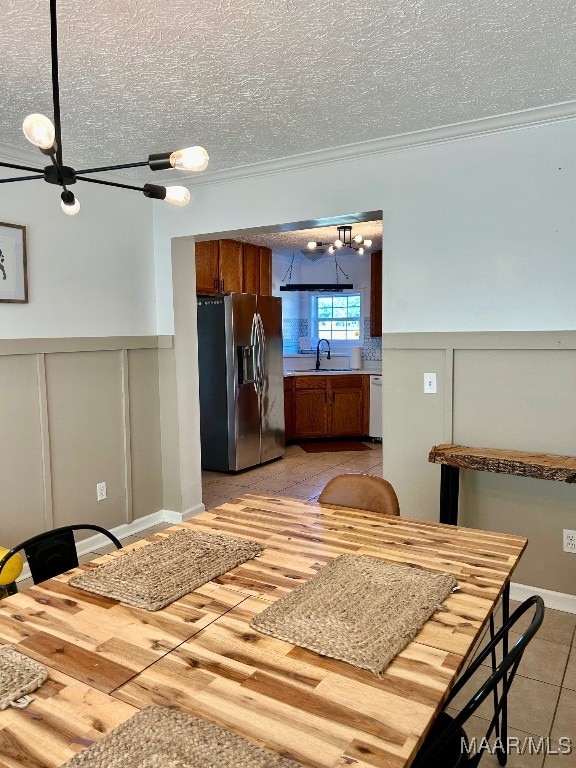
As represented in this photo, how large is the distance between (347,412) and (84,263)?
403 centimetres

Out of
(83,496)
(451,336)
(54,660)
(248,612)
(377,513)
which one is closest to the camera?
(54,660)

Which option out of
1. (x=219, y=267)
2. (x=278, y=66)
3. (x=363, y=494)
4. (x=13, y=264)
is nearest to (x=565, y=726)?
(x=363, y=494)

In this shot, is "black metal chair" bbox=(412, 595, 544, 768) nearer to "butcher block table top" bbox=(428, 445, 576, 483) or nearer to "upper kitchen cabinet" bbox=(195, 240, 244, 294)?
"butcher block table top" bbox=(428, 445, 576, 483)

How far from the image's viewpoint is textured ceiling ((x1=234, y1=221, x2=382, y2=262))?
550 cm

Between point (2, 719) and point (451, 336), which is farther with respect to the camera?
point (451, 336)

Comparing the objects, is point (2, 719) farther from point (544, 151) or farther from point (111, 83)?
point (544, 151)

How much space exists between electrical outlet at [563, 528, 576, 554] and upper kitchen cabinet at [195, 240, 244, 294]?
384cm

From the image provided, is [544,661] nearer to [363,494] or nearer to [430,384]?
[363,494]

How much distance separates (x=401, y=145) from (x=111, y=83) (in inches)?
58.9

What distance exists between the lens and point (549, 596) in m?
2.84

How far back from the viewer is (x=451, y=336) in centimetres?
299

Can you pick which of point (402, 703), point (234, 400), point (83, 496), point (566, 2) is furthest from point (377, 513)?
point (234, 400)

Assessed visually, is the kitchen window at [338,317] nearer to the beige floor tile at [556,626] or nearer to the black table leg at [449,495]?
the black table leg at [449,495]

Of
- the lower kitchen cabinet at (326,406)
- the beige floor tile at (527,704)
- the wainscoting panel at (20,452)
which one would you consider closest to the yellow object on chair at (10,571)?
the wainscoting panel at (20,452)
